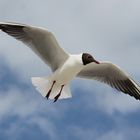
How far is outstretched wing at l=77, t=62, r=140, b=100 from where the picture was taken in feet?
30.2

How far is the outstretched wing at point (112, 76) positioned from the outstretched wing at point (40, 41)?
526 millimetres

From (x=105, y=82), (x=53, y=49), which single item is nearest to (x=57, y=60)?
(x=53, y=49)

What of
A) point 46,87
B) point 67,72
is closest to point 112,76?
point 67,72

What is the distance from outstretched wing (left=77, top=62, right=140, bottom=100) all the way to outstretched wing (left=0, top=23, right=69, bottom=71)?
1.73 feet

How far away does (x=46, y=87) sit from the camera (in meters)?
8.62

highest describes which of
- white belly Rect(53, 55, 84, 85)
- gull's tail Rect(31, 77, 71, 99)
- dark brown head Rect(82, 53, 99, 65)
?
dark brown head Rect(82, 53, 99, 65)

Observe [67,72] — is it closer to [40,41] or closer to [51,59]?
[51,59]

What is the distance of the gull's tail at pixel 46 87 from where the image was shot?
857cm

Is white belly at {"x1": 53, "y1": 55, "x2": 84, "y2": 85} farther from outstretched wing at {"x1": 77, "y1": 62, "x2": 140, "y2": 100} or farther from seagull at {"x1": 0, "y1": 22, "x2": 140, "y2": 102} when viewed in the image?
outstretched wing at {"x1": 77, "y1": 62, "x2": 140, "y2": 100}

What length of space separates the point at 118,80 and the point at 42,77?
1.16 m

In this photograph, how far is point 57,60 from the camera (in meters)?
8.80

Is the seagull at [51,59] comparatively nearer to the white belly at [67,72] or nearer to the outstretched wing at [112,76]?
the white belly at [67,72]

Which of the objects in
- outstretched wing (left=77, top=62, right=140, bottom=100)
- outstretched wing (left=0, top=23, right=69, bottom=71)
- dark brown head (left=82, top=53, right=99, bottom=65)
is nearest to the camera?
outstretched wing (left=0, top=23, right=69, bottom=71)

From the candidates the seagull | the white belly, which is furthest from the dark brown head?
the white belly
